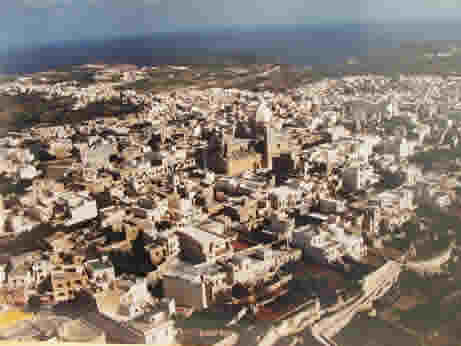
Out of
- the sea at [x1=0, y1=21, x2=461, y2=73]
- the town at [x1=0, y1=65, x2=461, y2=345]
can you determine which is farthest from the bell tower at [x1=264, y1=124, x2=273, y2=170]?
the sea at [x1=0, y1=21, x2=461, y2=73]

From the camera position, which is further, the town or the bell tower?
the bell tower

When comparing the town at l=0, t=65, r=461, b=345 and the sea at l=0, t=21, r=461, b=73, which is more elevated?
the sea at l=0, t=21, r=461, b=73

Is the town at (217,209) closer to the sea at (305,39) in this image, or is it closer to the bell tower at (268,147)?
the bell tower at (268,147)

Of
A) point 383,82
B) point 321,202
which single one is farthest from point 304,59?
point 321,202

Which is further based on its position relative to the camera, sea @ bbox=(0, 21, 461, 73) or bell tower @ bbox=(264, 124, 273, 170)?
bell tower @ bbox=(264, 124, 273, 170)

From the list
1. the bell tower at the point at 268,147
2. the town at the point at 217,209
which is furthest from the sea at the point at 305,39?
the bell tower at the point at 268,147

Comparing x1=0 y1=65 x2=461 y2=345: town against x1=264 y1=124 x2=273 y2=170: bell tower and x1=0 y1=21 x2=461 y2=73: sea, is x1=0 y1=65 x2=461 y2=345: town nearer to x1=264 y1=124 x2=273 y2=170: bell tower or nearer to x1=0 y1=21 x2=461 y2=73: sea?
x1=264 y1=124 x2=273 y2=170: bell tower

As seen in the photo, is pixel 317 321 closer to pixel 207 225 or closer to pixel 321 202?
pixel 207 225

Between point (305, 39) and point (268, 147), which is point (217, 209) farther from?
point (268, 147)

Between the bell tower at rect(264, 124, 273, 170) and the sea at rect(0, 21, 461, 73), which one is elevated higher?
the sea at rect(0, 21, 461, 73)

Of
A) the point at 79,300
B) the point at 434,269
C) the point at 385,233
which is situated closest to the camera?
A: the point at 79,300
